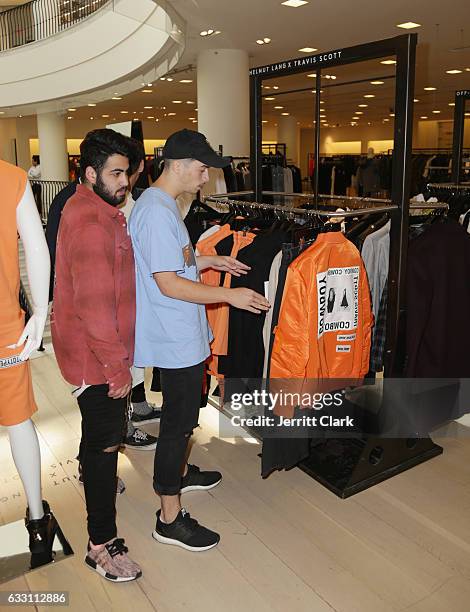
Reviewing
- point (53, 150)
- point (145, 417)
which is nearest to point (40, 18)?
point (53, 150)

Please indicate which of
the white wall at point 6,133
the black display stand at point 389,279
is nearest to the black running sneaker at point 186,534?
the black display stand at point 389,279

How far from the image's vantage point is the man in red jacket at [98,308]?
5.74 ft

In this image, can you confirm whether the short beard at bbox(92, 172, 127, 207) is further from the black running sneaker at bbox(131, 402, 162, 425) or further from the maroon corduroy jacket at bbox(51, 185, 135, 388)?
the black running sneaker at bbox(131, 402, 162, 425)

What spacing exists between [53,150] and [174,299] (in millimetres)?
13191

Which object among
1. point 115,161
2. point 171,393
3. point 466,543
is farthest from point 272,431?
point 115,161

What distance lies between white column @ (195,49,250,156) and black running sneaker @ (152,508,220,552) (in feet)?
23.9

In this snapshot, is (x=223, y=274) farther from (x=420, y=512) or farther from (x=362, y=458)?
(x=420, y=512)

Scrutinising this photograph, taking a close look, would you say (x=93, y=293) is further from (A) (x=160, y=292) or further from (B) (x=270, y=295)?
(B) (x=270, y=295)

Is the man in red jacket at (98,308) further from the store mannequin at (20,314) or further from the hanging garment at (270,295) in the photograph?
the hanging garment at (270,295)

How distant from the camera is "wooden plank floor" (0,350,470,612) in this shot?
6.51ft

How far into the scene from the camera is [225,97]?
8.68 m

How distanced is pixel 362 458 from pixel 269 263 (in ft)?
3.47

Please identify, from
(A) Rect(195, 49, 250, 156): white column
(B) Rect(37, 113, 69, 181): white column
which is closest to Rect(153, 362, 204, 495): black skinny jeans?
(A) Rect(195, 49, 250, 156): white column

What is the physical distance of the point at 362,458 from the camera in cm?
268
